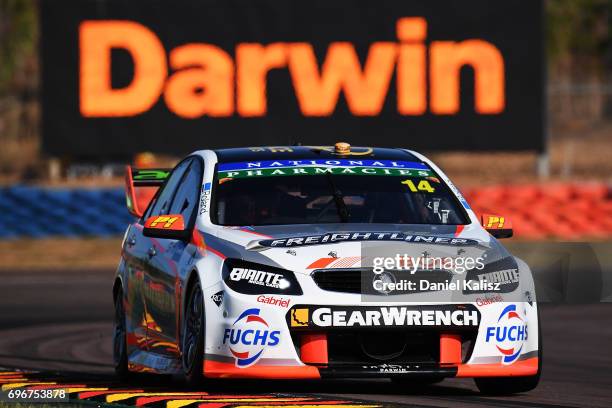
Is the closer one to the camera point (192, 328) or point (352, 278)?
point (352, 278)

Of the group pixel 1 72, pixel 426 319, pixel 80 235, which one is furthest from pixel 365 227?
pixel 1 72

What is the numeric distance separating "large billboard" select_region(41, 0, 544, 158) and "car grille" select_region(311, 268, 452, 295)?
2015 centimetres

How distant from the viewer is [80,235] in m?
27.9

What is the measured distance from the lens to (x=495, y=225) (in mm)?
9367

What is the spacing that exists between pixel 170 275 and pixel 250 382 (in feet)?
2.61

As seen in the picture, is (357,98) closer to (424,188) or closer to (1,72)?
(424,188)

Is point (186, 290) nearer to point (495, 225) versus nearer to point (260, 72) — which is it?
point (495, 225)

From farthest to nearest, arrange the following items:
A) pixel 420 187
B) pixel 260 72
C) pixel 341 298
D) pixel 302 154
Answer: pixel 260 72 → pixel 302 154 → pixel 420 187 → pixel 341 298

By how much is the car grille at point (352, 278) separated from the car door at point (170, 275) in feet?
3.22

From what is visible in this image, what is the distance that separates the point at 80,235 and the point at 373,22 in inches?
240

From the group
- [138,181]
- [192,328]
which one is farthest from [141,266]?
[192,328]

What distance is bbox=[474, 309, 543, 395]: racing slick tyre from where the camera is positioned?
28.7 feet

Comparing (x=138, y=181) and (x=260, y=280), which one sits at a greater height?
(x=138, y=181)

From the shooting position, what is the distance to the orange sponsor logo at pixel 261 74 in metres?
28.4
